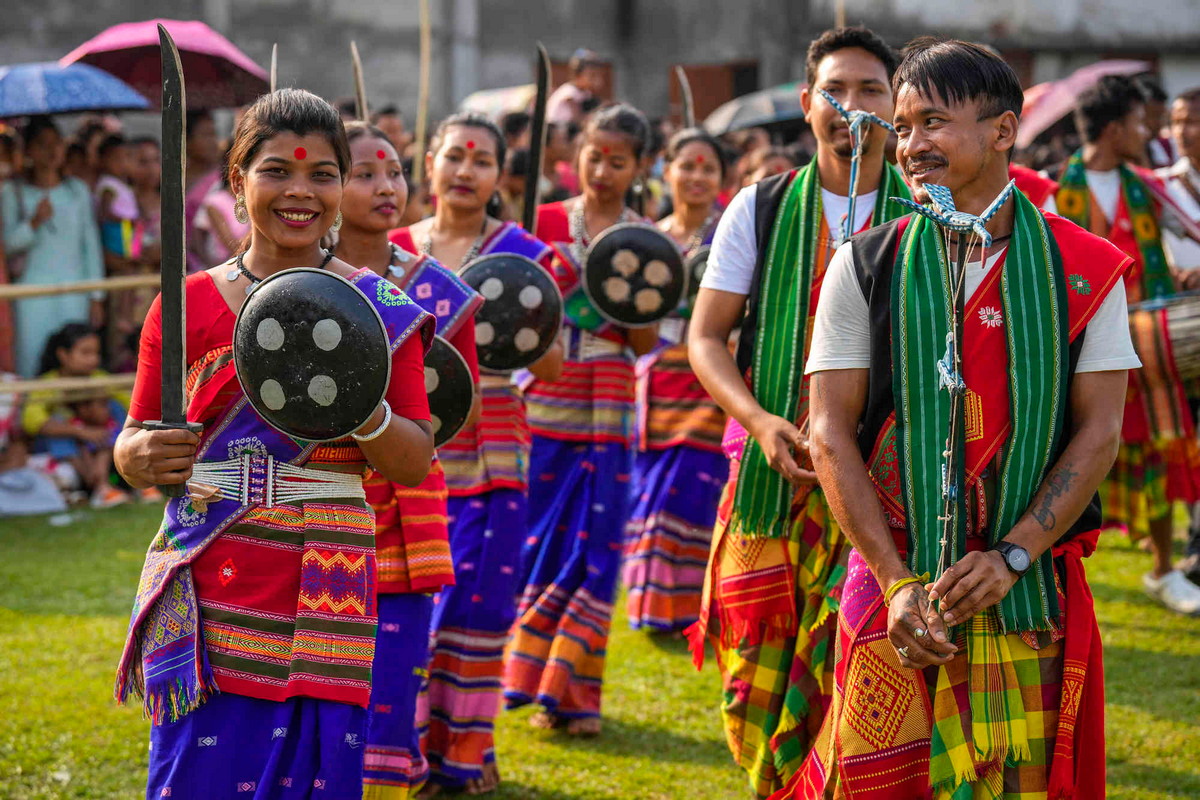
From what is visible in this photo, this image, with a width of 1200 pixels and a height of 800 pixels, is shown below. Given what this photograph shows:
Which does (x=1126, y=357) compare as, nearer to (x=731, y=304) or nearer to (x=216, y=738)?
(x=731, y=304)

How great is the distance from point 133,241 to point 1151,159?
25.5 ft

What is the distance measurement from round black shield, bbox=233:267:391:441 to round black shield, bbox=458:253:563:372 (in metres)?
1.75

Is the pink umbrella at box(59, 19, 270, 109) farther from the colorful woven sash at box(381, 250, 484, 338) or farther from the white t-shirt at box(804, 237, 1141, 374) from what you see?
the white t-shirt at box(804, 237, 1141, 374)

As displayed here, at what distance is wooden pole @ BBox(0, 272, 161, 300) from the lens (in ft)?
30.2

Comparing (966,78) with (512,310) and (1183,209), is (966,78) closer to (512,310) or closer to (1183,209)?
(512,310)

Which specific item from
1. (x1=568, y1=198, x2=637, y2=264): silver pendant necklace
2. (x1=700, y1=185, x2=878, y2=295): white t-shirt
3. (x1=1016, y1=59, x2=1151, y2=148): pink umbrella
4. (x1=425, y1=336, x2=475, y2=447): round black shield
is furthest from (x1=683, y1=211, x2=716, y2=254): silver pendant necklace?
(x1=1016, y1=59, x2=1151, y2=148): pink umbrella

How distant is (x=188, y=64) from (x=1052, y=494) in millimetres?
9639

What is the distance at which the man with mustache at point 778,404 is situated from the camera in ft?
12.6

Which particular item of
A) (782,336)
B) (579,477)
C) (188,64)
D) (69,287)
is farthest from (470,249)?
(188,64)

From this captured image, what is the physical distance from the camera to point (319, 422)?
2.76m

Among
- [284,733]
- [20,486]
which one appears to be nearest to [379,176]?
[284,733]

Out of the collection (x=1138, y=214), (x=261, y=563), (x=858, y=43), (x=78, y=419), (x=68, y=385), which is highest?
(x=858, y=43)

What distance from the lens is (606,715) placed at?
5.55m

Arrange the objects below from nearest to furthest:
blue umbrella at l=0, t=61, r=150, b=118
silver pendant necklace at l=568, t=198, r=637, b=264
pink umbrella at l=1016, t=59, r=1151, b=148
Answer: silver pendant necklace at l=568, t=198, r=637, b=264 < blue umbrella at l=0, t=61, r=150, b=118 < pink umbrella at l=1016, t=59, r=1151, b=148
